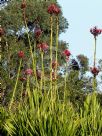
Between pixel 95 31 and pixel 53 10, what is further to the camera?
pixel 53 10

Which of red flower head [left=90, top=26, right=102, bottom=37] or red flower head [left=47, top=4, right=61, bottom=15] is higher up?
red flower head [left=47, top=4, right=61, bottom=15]

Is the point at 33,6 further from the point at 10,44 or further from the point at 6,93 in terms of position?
the point at 6,93

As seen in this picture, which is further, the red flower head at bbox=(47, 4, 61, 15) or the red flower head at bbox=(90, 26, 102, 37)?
the red flower head at bbox=(47, 4, 61, 15)

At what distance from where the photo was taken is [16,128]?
289 inches

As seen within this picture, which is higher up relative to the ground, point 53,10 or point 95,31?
point 53,10

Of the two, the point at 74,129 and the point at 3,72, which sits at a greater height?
the point at 3,72

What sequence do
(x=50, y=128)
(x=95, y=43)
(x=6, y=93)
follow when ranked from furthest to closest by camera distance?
(x=6, y=93) → (x=95, y=43) → (x=50, y=128)

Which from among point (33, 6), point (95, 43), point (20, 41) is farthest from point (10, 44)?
point (95, 43)

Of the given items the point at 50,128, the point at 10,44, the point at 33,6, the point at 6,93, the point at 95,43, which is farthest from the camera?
the point at 33,6

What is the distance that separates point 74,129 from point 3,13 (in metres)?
33.2

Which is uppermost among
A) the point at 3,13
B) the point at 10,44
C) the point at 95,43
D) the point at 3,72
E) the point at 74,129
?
the point at 3,13

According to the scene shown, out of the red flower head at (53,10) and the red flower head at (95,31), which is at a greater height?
the red flower head at (53,10)

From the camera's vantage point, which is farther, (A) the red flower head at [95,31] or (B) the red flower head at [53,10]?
(B) the red flower head at [53,10]

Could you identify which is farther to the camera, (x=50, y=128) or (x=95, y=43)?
(x=95, y=43)
